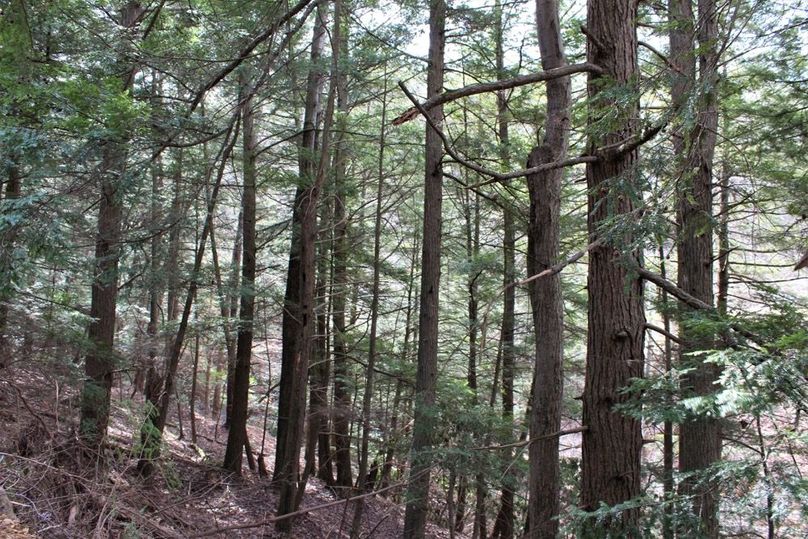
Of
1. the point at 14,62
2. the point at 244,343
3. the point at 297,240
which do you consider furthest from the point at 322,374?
the point at 14,62

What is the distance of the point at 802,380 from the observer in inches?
103

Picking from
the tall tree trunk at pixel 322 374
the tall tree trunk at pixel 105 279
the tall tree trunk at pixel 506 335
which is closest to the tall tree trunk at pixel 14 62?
the tall tree trunk at pixel 105 279

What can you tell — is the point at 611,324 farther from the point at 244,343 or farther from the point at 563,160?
the point at 244,343

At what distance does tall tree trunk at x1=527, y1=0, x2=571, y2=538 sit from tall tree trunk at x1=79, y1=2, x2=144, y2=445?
429 centimetres

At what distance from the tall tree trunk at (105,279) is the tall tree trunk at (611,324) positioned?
4492mm

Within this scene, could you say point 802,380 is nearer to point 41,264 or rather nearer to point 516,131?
point 41,264

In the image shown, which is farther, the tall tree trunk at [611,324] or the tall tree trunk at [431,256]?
the tall tree trunk at [431,256]

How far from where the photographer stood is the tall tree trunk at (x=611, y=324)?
3.74m

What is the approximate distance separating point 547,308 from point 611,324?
242 cm

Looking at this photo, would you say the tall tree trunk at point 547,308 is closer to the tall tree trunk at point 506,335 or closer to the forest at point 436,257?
the forest at point 436,257

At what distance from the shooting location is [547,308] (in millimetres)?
6250

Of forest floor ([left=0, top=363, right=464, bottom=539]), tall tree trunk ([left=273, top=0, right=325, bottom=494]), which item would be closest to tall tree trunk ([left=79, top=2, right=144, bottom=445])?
forest floor ([left=0, top=363, right=464, bottom=539])

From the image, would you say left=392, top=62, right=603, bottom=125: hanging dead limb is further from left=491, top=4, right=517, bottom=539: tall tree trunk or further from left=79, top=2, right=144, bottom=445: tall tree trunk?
left=491, top=4, right=517, bottom=539: tall tree trunk

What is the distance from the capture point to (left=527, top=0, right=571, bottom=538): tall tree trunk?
5883 mm
